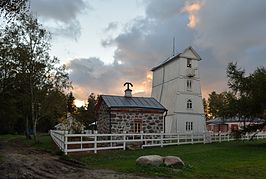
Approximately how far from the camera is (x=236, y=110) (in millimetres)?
26984

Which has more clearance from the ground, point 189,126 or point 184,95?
point 184,95

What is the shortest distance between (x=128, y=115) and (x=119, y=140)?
543 cm

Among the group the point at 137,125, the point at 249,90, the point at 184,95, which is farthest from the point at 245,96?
the point at 184,95

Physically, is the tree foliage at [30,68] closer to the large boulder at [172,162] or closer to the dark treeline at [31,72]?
the dark treeline at [31,72]

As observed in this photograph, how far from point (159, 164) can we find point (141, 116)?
15029 mm

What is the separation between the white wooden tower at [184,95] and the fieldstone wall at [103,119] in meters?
11.7

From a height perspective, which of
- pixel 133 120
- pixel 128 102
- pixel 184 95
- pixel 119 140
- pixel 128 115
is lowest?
pixel 119 140

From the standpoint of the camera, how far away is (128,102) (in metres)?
27.8

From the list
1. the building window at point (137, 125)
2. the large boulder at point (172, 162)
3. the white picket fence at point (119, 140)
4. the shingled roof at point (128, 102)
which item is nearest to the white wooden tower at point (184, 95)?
the white picket fence at point (119, 140)

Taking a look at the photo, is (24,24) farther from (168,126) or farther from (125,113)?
(168,126)

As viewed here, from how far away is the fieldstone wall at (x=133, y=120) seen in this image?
2642cm

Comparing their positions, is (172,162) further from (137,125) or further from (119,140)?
(137,125)

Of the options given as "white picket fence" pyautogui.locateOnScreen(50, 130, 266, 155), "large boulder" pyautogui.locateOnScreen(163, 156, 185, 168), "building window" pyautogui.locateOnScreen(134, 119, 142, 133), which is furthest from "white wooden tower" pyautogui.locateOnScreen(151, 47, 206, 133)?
"large boulder" pyautogui.locateOnScreen(163, 156, 185, 168)

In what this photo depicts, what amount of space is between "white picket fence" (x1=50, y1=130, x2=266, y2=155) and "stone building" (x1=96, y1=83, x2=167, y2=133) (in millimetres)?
1178
